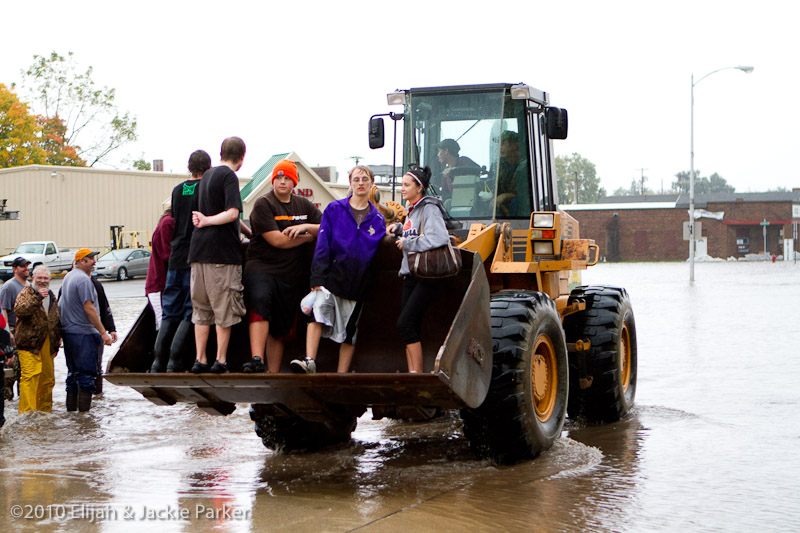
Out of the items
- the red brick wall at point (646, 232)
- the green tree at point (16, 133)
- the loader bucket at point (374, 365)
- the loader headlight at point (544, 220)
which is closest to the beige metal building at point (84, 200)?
the green tree at point (16, 133)

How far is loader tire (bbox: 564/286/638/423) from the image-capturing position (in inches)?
367

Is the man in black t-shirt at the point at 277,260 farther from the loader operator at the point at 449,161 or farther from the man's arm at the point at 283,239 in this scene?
the loader operator at the point at 449,161

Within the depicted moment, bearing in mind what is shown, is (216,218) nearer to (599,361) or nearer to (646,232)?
(599,361)

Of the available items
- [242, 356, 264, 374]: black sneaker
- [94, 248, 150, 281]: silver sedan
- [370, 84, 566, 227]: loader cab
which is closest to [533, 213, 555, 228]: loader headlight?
[370, 84, 566, 227]: loader cab

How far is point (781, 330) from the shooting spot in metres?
18.7

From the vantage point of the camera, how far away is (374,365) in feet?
25.7

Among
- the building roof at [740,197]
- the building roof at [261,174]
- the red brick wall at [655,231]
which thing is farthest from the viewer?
the building roof at [740,197]

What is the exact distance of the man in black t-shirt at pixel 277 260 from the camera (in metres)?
7.06

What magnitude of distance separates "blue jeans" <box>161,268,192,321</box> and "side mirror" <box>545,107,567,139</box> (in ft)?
12.7

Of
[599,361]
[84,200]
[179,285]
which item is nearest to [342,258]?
[179,285]

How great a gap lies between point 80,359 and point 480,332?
569 centimetres

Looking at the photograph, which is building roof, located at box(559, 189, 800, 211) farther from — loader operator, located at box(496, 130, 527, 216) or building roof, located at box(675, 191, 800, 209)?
loader operator, located at box(496, 130, 527, 216)

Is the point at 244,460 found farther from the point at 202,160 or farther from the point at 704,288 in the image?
the point at 704,288

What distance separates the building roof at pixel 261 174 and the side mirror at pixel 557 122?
139ft
